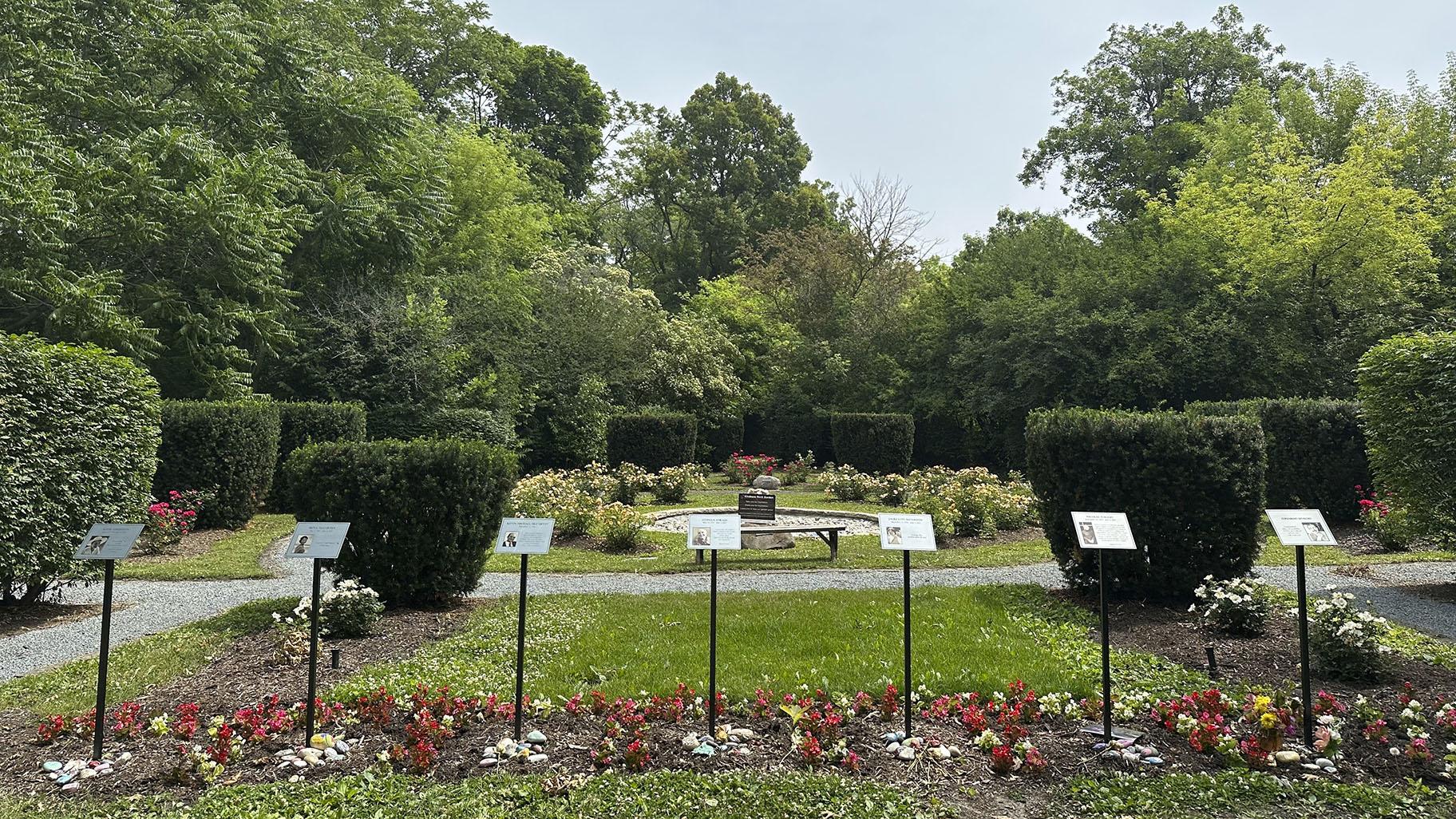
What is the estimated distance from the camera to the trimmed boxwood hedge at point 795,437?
25467mm

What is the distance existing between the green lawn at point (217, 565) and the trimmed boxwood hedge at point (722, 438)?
15233 mm

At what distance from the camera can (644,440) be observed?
2119 centimetres

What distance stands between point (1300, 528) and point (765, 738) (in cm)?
296

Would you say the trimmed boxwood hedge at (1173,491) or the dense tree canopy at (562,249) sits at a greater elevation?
the dense tree canopy at (562,249)

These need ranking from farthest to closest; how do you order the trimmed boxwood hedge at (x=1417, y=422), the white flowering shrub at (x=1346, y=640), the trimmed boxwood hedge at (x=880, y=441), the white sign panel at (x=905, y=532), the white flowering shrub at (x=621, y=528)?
the trimmed boxwood hedge at (x=880, y=441) → the white flowering shrub at (x=621, y=528) → the trimmed boxwood hedge at (x=1417, y=422) → the white flowering shrub at (x=1346, y=640) → the white sign panel at (x=905, y=532)

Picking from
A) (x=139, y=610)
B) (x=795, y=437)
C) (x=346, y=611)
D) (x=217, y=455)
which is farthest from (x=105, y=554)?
(x=795, y=437)

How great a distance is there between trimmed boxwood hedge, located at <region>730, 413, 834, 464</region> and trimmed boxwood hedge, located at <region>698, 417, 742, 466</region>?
914 millimetres

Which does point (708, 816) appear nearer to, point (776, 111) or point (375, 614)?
point (375, 614)

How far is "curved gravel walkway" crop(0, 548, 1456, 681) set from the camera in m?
6.73

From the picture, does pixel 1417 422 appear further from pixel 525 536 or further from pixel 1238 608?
pixel 525 536

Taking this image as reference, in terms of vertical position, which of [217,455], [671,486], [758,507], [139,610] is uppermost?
[217,455]

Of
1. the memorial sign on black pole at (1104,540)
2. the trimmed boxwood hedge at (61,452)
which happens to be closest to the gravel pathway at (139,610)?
the trimmed boxwood hedge at (61,452)

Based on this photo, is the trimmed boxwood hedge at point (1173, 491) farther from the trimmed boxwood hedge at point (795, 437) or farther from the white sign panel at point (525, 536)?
the trimmed boxwood hedge at point (795, 437)

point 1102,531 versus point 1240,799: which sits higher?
point 1102,531
